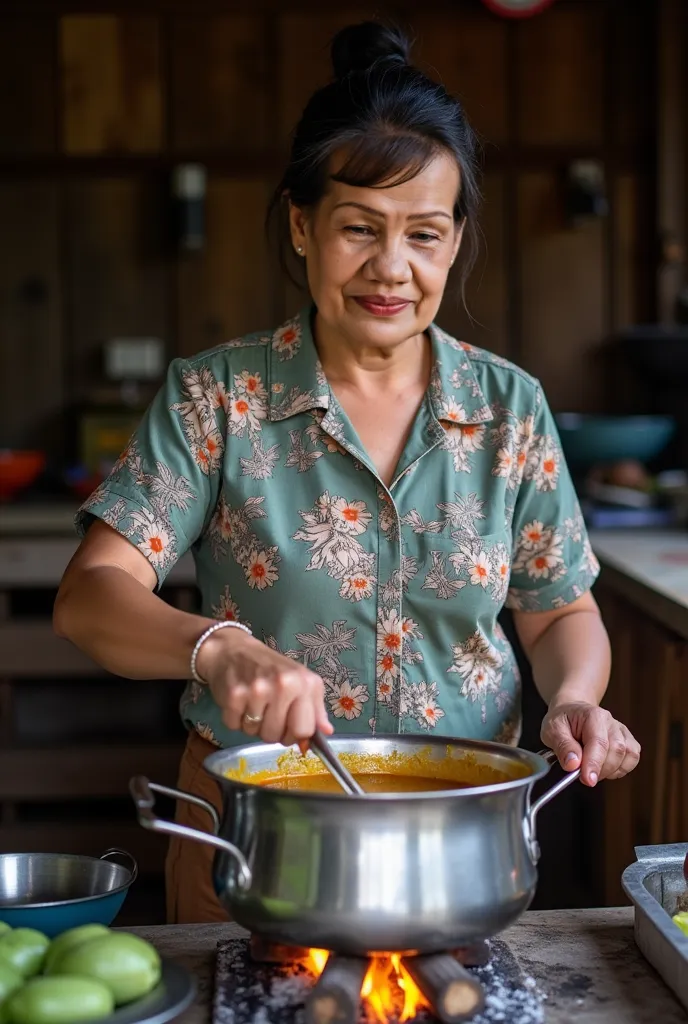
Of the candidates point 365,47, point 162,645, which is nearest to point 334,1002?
point 162,645

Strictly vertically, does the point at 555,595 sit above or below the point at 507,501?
below

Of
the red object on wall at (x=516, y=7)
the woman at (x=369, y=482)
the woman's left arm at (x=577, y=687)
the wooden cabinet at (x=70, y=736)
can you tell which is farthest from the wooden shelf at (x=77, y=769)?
the red object on wall at (x=516, y=7)

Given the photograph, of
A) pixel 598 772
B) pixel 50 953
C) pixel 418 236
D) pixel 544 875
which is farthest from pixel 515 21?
pixel 50 953

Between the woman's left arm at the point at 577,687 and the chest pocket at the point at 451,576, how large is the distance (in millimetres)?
123

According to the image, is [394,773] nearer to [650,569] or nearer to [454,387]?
[454,387]

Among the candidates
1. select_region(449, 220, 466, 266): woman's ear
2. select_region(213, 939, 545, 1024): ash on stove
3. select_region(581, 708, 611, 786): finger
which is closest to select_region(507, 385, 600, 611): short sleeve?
select_region(449, 220, 466, 266): woman's ear

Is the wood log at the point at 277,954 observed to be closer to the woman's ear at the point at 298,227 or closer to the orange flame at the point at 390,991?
the orange flame at the point at 390,991

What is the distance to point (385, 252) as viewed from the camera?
5.24 ft

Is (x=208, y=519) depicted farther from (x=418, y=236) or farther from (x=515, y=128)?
(x=515, y=128)

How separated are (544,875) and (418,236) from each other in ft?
7.48

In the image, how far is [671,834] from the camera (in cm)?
255

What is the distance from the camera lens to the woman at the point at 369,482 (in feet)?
5.30

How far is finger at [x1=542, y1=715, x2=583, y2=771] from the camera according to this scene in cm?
131

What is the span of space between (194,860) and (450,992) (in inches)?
31.0
